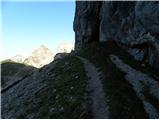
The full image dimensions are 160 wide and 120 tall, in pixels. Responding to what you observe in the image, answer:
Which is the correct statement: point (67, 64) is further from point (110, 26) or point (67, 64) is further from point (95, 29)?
point (95, 29)

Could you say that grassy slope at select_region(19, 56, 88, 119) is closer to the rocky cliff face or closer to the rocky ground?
the rocky ground

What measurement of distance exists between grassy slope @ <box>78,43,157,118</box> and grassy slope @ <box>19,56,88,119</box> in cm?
335

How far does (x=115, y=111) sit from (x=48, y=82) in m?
22.7

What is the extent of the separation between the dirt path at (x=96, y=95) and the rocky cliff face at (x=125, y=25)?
1088cm

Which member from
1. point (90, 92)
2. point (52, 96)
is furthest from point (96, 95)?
point (52, 96)

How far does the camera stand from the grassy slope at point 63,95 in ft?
129

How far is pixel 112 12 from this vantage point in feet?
264

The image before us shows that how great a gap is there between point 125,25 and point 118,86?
30.1 m

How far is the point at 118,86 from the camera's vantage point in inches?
1800

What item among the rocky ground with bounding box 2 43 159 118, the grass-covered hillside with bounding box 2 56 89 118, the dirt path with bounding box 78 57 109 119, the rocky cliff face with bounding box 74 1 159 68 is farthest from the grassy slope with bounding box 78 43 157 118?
the grass-covered hillside with bounding box 2 56 89 118

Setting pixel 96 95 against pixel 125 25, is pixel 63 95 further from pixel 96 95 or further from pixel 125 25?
pixel 125 25

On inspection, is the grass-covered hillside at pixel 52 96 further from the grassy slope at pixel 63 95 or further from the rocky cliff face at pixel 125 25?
the rocky cliff face at pixel 125 25

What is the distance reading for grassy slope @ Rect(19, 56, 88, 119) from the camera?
39.2m

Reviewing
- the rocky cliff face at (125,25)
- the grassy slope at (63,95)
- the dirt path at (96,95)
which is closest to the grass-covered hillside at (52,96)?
the grassy slope at (63,95)
